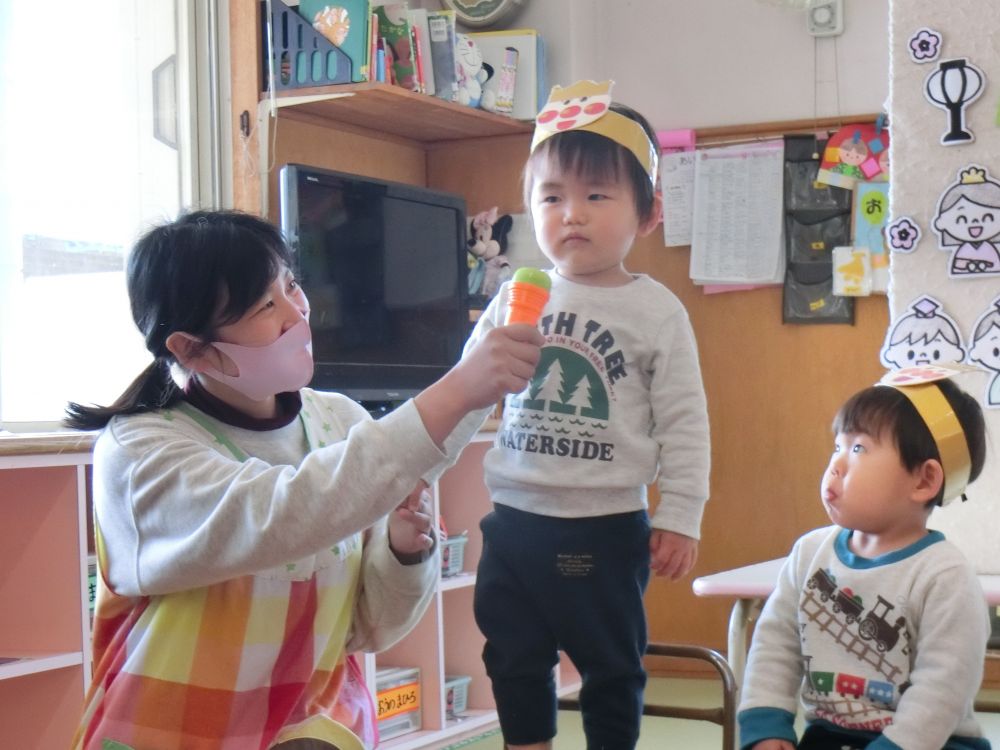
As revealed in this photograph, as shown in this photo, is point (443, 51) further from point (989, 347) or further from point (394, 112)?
point (989, 347)

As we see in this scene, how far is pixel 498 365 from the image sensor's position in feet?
3.86

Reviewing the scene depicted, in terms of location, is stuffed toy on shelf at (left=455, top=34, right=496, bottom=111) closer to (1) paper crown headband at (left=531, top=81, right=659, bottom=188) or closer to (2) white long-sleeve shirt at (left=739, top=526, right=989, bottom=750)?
(1) paper crown headband at (left=531, top=81, right=659, bottom=188)

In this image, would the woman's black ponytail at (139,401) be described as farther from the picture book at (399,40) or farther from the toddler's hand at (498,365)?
the picture book at (399,40)

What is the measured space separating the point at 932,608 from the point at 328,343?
2.03 m

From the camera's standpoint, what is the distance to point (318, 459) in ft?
4.15

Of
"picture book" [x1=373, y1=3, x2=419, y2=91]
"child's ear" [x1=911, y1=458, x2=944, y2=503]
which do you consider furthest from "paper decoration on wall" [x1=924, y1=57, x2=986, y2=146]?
"picture book" [x1=373, y1=3, x2=419, y2=91]

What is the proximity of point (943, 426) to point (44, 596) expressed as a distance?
168 cm

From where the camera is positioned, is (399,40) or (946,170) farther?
(399,40)

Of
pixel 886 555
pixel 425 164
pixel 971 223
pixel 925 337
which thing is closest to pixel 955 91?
pixel 971 223

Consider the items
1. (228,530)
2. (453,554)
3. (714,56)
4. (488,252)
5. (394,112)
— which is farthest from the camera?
(714,56)

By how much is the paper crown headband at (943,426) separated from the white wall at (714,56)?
2707 millimetres

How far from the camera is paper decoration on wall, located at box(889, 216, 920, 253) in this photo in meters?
→ 2.34

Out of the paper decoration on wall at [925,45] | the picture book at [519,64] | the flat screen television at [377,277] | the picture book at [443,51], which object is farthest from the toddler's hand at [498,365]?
the picture book at [519,64]

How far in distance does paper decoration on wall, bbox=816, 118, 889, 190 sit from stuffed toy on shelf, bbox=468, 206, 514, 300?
104 centimetres
